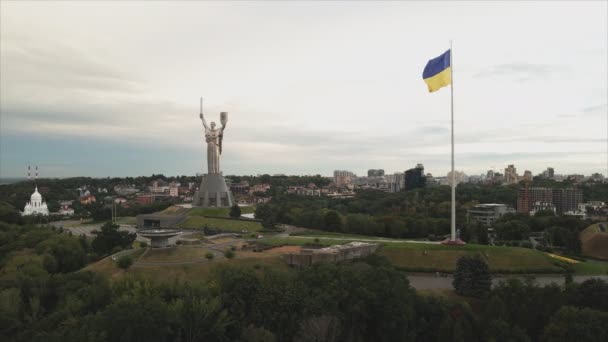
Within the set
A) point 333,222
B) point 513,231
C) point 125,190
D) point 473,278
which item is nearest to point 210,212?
point 333,222

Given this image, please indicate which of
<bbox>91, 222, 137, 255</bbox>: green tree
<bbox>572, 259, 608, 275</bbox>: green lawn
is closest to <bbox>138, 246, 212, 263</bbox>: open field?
<bbox>91, 222, 137, 255</bbox>: green tree

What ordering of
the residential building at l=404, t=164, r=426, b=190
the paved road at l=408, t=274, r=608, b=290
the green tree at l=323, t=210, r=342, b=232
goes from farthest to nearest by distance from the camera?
the residential building at l=404, t=164, r=426, b=190
the green tree at l=323, t=210, r=342, b=232
the paved road at l=408, t=274, r=608, b=290

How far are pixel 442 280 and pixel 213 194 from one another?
35.1 m

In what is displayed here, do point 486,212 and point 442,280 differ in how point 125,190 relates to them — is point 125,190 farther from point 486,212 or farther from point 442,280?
point 442,280

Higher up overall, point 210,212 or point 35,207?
point 210,212

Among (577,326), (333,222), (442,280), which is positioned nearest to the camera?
(577,326)

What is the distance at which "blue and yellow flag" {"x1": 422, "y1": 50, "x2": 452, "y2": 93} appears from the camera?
27.9 meters

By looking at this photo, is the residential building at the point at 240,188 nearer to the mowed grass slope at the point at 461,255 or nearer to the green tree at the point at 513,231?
the green tree at the point at 513,231

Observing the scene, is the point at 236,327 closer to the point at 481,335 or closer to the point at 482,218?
the point at 481,335

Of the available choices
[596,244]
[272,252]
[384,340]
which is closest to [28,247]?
[272,252]

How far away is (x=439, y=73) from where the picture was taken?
28.0 metres

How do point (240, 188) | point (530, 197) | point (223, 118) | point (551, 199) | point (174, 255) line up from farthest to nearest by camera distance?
point (240, 188) → point (551, 199) → point (530, 197) → point (223, 118) → point (174, 255)

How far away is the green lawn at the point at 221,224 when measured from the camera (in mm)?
46338

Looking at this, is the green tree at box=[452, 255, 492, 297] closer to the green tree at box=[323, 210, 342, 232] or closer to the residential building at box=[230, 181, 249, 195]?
the green tree at box=[323, 210, 342, 232]
